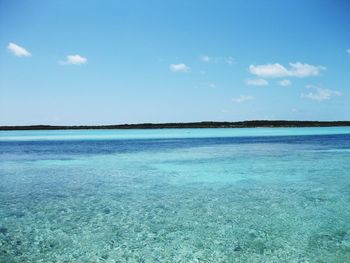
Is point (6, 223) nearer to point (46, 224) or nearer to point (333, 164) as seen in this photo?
point (46, 224)

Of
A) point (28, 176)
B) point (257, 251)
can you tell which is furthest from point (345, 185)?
point (28, 176)

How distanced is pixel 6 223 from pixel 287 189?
24.5 ft

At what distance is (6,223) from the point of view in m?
7.05

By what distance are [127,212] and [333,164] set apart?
1139 cm

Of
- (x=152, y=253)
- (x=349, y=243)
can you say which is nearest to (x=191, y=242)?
(x=152, y=253)

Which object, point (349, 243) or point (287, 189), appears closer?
point (349, 243)

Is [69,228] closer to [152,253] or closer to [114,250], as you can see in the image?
[114,250]

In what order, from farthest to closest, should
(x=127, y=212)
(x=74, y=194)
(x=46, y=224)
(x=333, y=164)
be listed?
(x=333, y=164)
(x=74, y=194)
(x=127, y=212)
(x=46, y=224)

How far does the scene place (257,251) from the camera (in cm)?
538

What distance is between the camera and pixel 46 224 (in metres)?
6.97

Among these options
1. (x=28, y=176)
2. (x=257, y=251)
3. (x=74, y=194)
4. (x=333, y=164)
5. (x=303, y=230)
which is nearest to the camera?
(x=257, y=251)

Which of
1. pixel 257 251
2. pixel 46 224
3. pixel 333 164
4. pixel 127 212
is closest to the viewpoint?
pixel 257 251

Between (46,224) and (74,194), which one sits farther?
(74,194)

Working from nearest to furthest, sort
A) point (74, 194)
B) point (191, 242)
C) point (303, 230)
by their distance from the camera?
point (191, 242)
point (303, 230)
point (74, 194)
